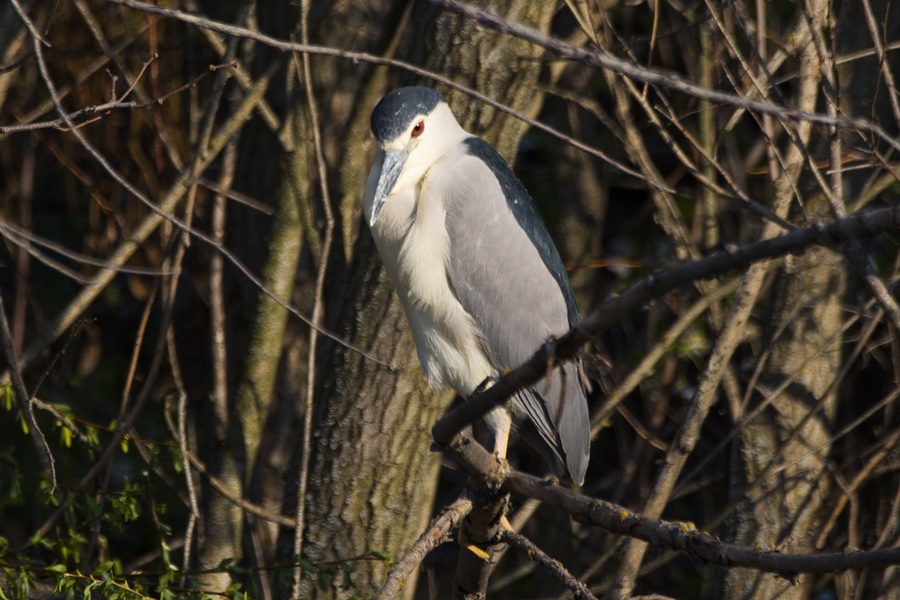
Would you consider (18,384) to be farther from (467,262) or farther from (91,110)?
(467,262)

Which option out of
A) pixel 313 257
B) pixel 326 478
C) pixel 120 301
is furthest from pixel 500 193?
pixel 120 301

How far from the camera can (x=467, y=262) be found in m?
2.79

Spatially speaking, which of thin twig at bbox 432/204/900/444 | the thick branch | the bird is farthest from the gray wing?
thin twig at bbox 432/204/900/444

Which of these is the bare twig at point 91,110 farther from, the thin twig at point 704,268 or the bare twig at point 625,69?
the thin twig at point 704,268

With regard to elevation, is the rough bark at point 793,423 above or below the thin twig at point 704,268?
above

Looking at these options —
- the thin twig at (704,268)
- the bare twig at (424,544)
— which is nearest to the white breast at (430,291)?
the bare twig at (424,544)

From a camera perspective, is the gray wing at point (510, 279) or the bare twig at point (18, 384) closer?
the bare twig at point (18, 384)

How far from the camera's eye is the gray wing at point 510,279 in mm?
2779

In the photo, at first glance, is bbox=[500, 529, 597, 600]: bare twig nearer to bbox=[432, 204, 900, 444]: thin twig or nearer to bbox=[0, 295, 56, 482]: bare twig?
bbox=[432, 204, 900, 444]: thin twig

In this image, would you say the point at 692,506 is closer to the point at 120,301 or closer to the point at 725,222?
the point at 725,222

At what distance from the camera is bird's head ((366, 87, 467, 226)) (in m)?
2.69

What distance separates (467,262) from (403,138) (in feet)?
1.26

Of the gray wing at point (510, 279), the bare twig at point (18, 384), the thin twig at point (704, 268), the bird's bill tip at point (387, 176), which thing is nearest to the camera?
the thin twig at point (704, 268)

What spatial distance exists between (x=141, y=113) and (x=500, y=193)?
1906 mm
